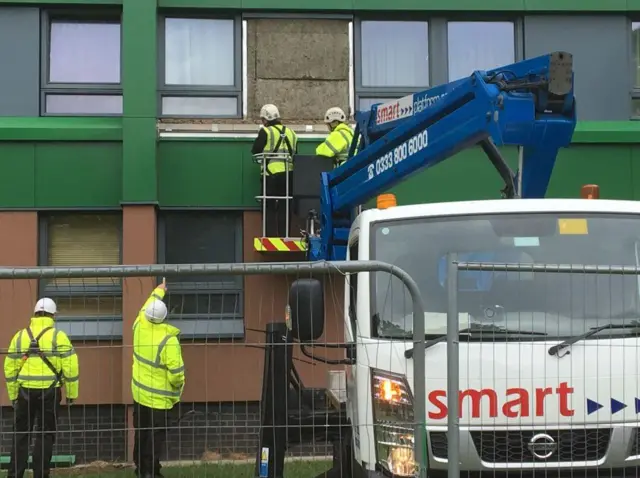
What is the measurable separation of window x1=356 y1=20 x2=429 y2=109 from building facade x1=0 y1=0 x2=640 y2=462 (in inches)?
0.7

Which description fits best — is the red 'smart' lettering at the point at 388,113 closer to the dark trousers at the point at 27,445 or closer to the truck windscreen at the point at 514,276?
the truck windscreen at the point at 514,276

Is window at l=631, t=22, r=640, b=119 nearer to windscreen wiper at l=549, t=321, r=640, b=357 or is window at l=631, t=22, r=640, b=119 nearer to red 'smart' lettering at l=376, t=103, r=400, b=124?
red 'smart' lettering at l=376, t=103, r=400, b=124

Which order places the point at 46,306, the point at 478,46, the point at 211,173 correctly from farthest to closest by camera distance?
the point at 478,46 → the point at 211,173 → the point at 46,306

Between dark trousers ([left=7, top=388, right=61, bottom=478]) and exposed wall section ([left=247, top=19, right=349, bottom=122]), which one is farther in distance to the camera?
exposed wall section ([left=247, top=19, right=349, bottom=122])

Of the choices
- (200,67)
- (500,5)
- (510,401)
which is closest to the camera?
(510,401)

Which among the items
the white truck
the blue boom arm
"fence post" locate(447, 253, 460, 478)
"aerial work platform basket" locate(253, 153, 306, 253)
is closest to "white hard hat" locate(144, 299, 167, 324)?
the white truck

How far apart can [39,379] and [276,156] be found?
4.07m

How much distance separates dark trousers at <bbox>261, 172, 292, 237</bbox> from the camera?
9.52 meters

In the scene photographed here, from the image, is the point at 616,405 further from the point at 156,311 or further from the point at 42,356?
the point at 42,356

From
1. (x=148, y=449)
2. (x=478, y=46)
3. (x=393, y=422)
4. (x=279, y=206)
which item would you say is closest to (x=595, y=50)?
(x=478, y=46)

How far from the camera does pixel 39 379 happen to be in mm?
6406

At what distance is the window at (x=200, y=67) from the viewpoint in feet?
33.9

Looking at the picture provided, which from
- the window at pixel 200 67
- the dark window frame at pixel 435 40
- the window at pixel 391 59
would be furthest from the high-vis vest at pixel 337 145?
the window at pixel 200 67

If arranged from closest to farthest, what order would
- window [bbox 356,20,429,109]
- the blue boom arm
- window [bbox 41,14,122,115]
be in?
the blue boom arm, window [bbox 41,14,122,115], window [bbox 356,20,429,109]
